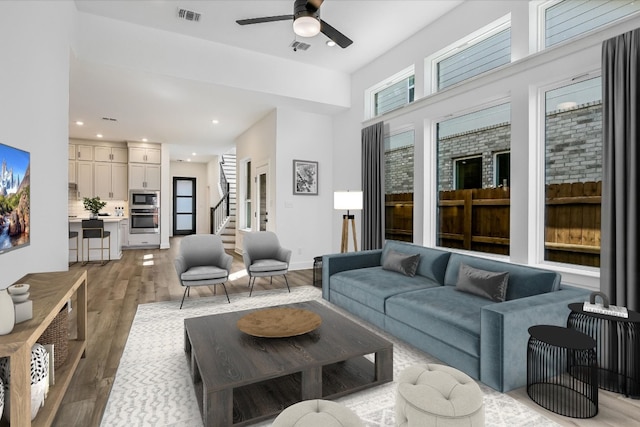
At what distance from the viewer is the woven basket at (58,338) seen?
220cm

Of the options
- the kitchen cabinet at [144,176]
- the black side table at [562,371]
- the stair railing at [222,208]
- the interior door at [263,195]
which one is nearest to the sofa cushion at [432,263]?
the black side table at [562,371]

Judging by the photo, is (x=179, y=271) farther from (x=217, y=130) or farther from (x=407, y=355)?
(x=217, y=130)

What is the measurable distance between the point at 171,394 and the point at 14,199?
1.71 metres

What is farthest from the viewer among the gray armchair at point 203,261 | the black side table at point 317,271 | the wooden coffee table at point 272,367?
the black side table at point 317,271

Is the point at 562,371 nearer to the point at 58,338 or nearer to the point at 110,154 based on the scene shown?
the point at 58,338

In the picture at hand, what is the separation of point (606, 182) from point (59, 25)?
17.2 feet

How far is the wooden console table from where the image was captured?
138 centimetres

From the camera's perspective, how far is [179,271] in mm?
4125

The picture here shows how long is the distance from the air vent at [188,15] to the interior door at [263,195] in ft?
9.91

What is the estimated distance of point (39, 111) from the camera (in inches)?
113

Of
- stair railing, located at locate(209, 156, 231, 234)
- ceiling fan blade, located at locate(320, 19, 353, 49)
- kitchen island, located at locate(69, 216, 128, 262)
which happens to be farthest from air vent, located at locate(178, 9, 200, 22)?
stair railing, located at locate(209, 156, 231, 234)

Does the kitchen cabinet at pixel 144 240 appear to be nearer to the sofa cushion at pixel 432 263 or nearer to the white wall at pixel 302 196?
the white wall at pixel 302 196

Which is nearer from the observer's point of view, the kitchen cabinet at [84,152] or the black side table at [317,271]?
the black side table at [317,271]

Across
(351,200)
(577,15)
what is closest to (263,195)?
(351,200)
